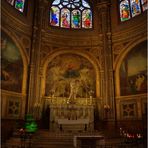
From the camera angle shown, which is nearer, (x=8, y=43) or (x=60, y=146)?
(x=60, y=146)

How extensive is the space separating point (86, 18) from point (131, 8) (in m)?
5.18

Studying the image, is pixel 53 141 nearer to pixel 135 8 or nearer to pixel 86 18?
pixel 86 18

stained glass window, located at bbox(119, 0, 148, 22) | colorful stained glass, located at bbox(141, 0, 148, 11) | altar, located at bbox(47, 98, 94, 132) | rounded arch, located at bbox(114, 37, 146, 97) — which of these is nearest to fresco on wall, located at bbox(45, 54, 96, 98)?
altar, located at bbox(47, 98, 94, 132)

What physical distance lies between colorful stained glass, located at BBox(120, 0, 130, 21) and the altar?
32.6 feet

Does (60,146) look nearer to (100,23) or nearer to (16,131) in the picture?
(16,131)

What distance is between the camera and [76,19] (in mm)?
24500

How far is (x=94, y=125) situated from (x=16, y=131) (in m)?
7.32

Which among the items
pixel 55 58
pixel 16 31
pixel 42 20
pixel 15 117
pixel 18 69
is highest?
pixel 42 20

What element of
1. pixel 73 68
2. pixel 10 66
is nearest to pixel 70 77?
pixel 73 68

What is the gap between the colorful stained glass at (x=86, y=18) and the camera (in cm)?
2430

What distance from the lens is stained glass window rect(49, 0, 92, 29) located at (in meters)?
24.0

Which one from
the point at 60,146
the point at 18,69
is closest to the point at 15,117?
the point at 18,69

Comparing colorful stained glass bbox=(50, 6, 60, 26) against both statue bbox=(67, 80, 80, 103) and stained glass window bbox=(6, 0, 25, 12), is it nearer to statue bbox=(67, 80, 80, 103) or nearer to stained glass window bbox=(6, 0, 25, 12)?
stained glass window bbox=(6, 0, 25, 12)

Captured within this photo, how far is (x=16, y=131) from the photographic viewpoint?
1677 cm
